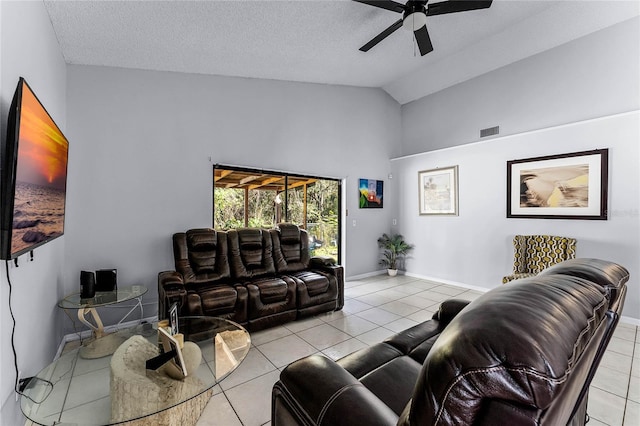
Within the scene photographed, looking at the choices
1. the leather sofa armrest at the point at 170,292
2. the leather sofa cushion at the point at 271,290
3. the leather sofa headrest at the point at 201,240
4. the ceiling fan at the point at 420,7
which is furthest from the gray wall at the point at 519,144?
the leather sofa armrest at the point at 170,292

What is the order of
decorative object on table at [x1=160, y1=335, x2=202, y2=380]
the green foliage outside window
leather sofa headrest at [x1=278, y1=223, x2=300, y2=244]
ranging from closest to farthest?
1. decorative object on table at [x1=160, y1=335, x2=202, y2=380]
2. leather sofa headrest at [x1=278, y1=223, x2=300, y2=244]
3. the green foliage outside window

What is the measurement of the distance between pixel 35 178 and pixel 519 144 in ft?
17.6

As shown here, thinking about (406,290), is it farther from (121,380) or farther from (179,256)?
(121,380)

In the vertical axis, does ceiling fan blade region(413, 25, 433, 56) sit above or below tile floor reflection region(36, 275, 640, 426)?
above

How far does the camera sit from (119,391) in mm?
1504

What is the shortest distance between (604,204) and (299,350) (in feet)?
13.3

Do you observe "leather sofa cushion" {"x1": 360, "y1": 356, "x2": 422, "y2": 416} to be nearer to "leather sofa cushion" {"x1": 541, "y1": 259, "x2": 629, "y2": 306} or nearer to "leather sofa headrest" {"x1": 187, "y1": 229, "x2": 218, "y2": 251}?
"leather sofa cushion" {"x1": 541, "y1": 259, "x2": 629, "y2": 306}

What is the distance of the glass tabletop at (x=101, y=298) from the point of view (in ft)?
8.23

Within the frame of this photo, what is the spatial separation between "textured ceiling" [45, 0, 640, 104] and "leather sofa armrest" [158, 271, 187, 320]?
237cm

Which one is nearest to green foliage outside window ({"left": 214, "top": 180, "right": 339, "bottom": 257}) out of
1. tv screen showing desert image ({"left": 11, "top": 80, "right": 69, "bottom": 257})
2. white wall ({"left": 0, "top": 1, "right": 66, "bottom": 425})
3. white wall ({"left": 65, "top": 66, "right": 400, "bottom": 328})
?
white wall ({"left": 65, "top": 66, "right": 400, "bottom": 328})

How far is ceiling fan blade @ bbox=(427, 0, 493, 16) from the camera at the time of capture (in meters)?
2.58

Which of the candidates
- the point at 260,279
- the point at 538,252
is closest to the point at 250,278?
the point at 260,279

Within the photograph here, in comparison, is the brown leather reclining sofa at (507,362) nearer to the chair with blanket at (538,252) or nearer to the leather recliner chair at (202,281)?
the leather recliner chair at (202,281)

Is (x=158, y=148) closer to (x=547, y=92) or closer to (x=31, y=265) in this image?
(x=31, y=265)
